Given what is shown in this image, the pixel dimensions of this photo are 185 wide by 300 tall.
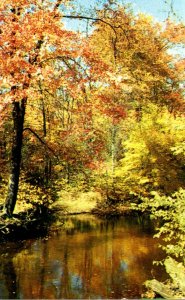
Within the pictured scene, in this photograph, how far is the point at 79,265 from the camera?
37.2 ft

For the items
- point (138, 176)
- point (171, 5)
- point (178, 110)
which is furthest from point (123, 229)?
point (178, 110)

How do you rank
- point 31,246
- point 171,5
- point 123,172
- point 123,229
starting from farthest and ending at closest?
point 123,172 → point 123,229 → point 31,246 → point 171,5

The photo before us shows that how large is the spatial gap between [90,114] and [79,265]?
18.4 ft

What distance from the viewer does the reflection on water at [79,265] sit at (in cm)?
901

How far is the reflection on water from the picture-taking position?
9015 mm

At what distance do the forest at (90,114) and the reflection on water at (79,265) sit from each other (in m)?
1.25

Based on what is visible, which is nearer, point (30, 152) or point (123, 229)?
point (123, 229)

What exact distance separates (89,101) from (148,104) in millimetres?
11849

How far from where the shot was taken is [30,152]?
19922 mm

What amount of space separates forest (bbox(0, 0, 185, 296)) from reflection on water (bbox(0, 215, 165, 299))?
4.09 ft

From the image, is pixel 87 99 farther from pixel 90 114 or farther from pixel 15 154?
pixel 15 154

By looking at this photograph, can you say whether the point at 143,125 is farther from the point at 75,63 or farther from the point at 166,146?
the point at 75,63

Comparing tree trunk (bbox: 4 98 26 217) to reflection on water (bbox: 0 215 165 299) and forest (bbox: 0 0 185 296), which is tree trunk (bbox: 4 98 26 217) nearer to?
forest (bbox: 0 0 185 296)

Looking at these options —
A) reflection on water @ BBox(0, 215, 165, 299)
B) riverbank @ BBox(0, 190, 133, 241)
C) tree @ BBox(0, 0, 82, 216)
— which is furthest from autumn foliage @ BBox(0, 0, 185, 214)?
reflection on water @ BBox(0, 215, 165, 299)
